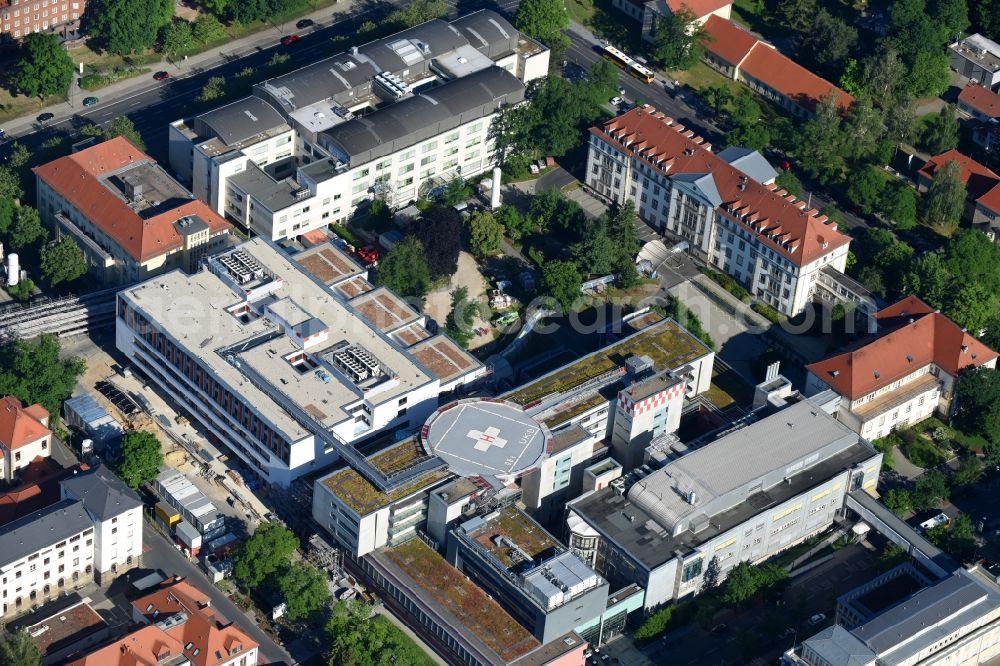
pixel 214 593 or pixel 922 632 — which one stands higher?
pixel 922 632

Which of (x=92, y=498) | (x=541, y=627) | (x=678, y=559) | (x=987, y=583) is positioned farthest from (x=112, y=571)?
(x=987, y=583)

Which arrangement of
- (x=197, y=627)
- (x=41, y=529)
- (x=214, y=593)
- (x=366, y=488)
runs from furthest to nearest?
(x=366, y=488) < (x=214, y=593) < (x=41, y=529) < (x=197, y=627)

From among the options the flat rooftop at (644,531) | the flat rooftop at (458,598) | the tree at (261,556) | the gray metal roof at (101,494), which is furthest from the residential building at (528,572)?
the gray metal roof at (101,494)

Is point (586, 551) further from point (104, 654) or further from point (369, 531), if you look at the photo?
point (104, 654)

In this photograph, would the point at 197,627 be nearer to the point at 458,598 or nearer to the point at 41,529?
the point at 41,529

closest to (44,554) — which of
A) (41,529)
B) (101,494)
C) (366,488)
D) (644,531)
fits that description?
(41,529)

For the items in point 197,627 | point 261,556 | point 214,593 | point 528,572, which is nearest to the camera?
point 197,627

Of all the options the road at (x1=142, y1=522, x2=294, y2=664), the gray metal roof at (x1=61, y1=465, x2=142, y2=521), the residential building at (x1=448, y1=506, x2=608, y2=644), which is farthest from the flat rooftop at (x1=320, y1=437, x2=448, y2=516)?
the gray metal roof at (x1=61, y1=465, x2=142, y2=521)
